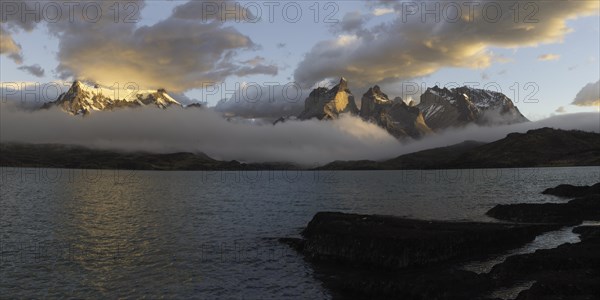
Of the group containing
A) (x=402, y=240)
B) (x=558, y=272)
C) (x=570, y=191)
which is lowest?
(x=558, y=272)

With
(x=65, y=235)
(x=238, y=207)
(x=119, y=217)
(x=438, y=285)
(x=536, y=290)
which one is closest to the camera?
(x=536, y=290)

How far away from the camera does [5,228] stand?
67.2 metres

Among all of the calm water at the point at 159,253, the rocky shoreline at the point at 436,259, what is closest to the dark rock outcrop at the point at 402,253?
the rocky shoreline at the point at 436,259

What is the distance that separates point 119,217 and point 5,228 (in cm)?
1992

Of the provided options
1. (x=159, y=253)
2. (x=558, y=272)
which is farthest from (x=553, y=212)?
(x=159, y=253)

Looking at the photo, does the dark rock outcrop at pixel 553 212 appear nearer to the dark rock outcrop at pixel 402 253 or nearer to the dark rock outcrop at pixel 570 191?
the dark rock outcrop at pixel 402 253

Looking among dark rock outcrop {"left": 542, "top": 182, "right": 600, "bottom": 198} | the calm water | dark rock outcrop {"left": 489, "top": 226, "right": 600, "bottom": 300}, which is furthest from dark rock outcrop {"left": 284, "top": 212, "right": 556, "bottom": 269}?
dark rock outcrop {"left": 542, "top": 182, "right": 600, "bottom": 198}

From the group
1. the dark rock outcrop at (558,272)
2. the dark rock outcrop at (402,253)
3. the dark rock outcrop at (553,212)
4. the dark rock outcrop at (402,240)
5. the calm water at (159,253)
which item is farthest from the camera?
the dark rock outcrop at (553,212)

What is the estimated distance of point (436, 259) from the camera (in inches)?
1665

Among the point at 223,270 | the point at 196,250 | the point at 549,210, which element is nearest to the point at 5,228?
the point at 196,250

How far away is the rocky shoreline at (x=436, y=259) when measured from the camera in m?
30.7

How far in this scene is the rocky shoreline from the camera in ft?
101

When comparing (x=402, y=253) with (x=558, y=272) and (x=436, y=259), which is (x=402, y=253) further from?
(x=558, y=272)

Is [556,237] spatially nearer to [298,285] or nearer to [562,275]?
Result: [562,275]
